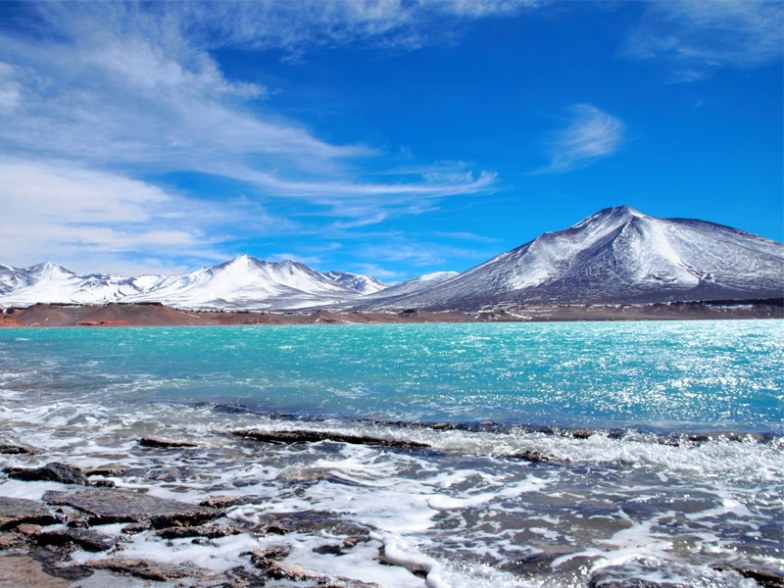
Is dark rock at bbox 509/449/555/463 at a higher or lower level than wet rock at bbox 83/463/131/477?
lower

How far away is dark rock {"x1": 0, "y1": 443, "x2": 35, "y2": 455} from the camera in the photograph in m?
10.4

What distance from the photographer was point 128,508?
→ 711cm

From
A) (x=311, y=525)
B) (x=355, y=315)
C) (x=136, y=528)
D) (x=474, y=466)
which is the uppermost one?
(x=355, y=315)

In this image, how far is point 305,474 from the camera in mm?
9219

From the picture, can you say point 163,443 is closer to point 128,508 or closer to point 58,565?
point 128,508

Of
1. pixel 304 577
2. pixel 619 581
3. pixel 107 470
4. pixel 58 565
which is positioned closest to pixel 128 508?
pixel 58 565

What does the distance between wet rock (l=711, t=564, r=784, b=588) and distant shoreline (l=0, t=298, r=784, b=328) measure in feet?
460

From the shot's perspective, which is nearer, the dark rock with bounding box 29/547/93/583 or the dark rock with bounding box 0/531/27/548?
the dark rock with bounding box 29/547/93/583

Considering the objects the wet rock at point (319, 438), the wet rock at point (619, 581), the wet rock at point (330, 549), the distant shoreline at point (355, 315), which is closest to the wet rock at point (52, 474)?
the wet rock at point (319, 438)

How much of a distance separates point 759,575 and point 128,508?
7.40 metres

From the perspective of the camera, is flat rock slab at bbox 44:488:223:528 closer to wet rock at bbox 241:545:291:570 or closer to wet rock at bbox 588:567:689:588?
wet rock at bbox 241:545:291:570

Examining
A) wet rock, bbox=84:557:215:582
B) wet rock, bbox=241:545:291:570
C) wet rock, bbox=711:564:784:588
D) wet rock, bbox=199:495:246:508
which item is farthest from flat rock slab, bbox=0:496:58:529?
wet rock, bbox=711:564:784:588

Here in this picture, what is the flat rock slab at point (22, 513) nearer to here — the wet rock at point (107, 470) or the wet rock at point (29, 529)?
the wet rock at point (29, 529)

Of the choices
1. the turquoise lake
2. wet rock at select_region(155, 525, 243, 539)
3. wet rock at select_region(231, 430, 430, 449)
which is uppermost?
wet rock at select_region(155, 525, 243, 539)
